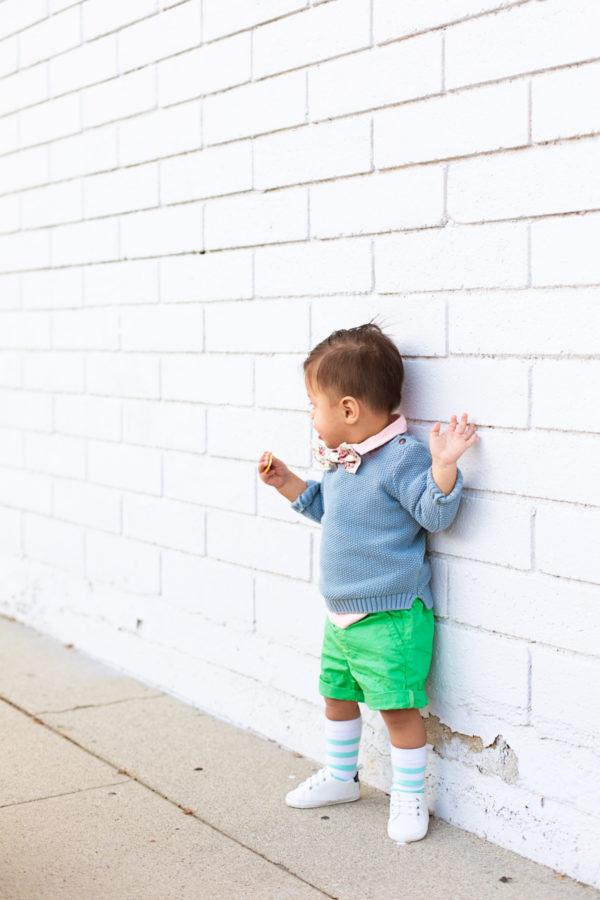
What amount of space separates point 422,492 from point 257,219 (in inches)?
54.4

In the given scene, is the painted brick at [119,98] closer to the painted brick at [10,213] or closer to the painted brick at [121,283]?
the painted brick at [121,283]

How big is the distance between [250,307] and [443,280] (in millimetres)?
1037

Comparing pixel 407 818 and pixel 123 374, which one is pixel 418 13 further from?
pixel 407 818

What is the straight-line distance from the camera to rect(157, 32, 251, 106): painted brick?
13.6 feet

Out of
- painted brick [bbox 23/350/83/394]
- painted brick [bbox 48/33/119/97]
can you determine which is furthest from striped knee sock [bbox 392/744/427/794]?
painted brick [bbox 48/33/119/97]

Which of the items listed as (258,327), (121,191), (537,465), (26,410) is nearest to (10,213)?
(26,410)

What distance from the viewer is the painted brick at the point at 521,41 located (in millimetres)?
2887

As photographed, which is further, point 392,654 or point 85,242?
point 85,242

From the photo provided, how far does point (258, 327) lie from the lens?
415 cm

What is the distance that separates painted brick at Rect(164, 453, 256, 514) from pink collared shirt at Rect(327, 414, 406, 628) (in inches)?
35.6

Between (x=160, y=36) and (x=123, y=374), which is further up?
(x=160, y=36)

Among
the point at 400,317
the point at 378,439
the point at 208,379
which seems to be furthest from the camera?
the point at 208,379

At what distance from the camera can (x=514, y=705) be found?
3.22 meters

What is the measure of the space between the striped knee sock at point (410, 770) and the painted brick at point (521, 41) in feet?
6.49
